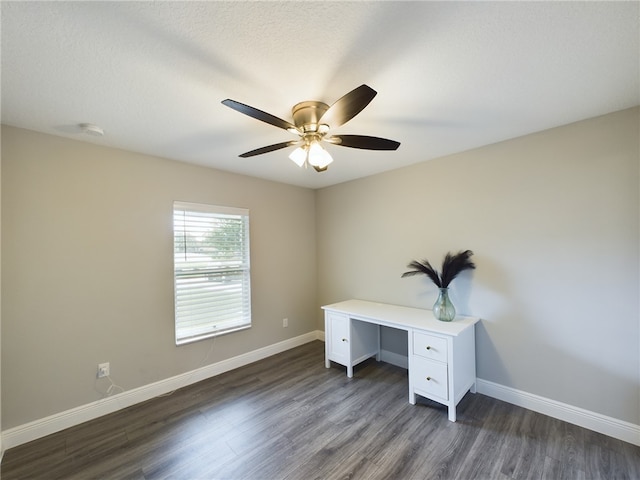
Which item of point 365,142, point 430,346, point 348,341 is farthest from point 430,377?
point 365,142

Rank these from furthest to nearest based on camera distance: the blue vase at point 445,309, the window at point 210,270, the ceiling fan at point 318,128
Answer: the window at point 210,270, the blue vase at point 445,309, the ceiling fan at point 318,128

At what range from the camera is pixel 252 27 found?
1.17 metres

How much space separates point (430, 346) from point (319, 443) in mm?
1182

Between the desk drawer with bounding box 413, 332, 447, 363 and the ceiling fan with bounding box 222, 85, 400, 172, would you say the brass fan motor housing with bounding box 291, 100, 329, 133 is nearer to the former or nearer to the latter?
the ceiling fan with bounding box 222, 85, 400, 172

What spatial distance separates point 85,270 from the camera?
2291 millimetres

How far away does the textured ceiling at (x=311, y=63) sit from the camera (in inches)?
43.8

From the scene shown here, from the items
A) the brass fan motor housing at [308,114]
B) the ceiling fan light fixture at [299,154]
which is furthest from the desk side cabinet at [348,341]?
the brass fan motor housing at [308,114]

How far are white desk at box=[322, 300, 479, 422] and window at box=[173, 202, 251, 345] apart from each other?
123 cm

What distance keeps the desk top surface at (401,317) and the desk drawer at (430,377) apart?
297 mm

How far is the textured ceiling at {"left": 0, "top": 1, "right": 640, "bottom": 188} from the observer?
111 centimetres

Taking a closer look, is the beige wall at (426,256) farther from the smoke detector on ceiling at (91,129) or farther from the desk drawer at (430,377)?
the desk drawer at (430,377)

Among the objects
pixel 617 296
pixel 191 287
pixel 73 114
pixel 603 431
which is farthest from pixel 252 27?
pixel 603 431

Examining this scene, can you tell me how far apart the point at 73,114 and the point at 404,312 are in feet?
10.8

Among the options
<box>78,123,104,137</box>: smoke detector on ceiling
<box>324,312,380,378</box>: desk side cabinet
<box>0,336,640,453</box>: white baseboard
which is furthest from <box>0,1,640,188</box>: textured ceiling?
<box>0,336,640,453</box>: white baseboard
